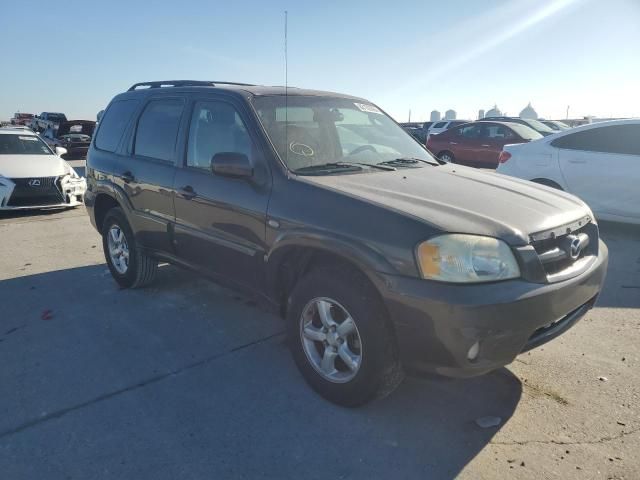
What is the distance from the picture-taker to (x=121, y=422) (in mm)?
2744

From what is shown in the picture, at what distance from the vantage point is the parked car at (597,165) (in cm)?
652

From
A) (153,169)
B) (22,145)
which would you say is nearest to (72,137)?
(22,145)

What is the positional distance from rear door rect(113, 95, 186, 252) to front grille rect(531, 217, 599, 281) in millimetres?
2702

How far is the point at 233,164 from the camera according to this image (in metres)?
3.12

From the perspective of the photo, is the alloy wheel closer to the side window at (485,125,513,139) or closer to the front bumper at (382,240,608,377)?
the front bumper at (382,240,608,377)

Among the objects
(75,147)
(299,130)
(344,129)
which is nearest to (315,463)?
(299,130)

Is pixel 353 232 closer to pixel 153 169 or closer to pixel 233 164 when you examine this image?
pixel 233 164

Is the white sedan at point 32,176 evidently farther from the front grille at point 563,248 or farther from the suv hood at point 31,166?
the front grille at point 563,248

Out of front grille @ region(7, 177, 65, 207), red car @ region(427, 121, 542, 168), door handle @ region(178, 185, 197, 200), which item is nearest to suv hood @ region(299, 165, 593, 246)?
door handle @ region(178, 185, 197, 200)

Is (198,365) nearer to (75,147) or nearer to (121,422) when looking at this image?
Result: (121,422)

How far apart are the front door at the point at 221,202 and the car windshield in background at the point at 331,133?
0.21 m

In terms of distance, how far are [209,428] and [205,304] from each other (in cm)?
188

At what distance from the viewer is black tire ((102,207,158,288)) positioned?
462cm

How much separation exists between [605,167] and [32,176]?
896 centimetres
